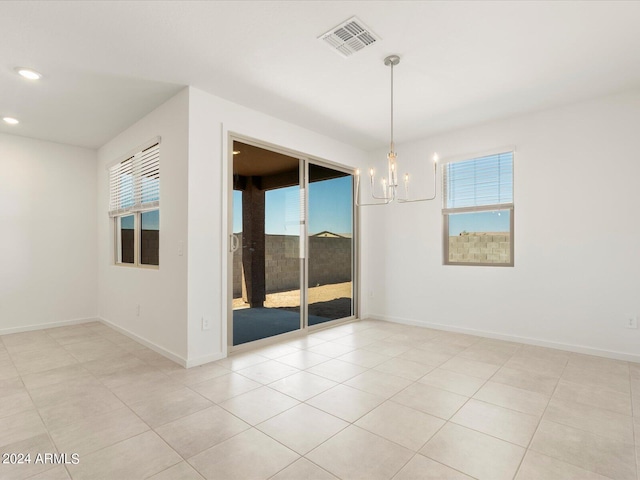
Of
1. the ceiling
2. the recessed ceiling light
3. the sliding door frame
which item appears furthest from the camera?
the sliding door frame

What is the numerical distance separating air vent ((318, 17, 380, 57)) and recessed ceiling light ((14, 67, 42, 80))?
8.02ft

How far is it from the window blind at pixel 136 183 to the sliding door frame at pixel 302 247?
0.86 m

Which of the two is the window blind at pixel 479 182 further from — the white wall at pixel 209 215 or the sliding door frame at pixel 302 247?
the white wall at pixel 209 215

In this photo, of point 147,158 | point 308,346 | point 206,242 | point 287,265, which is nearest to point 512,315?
point 308,346

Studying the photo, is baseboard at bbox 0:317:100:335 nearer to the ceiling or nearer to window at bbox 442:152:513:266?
the ceiling

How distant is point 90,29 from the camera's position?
230 centimetres

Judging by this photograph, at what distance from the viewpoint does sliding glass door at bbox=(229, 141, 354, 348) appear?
371cm

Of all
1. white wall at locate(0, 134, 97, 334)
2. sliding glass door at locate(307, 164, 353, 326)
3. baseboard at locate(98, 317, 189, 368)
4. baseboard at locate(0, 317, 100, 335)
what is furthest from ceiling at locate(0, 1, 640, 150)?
baseboard at locate(0, 317, 100, 335)

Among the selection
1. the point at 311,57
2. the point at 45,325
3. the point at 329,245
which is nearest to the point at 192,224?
the point at 311,57

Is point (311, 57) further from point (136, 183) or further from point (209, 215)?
point (136, 183)

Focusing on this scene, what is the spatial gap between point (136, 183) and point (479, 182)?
4274 millimetres

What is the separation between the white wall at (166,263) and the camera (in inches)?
126

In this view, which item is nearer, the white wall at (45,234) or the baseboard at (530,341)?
the baseboard at (530,341)

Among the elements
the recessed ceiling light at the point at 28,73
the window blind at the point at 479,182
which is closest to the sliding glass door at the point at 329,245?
the window blind at the point at 479,182
